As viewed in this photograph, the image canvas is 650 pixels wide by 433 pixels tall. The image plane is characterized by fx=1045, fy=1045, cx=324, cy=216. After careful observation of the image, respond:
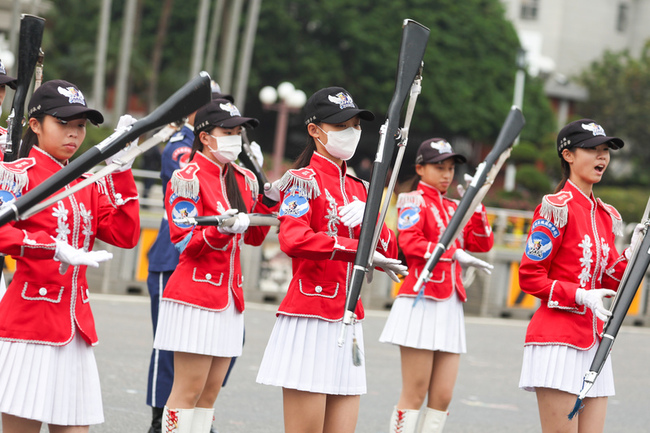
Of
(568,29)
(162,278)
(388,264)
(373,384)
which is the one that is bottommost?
(373,384)

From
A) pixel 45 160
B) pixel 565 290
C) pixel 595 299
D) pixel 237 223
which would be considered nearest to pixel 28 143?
pixel 45 160

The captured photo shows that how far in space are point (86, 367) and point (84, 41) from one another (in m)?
33.9

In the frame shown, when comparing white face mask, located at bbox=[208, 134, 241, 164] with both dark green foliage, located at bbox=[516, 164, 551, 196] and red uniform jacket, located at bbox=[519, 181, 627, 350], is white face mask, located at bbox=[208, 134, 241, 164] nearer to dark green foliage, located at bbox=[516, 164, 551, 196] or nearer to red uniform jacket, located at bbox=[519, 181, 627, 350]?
red uniform jacket, located at bbox=[519, 181, 627, 350]

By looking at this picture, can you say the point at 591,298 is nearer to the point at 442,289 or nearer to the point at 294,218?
the point at 294,218

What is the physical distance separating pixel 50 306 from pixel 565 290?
2420 millimetres

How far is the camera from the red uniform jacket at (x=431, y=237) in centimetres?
688

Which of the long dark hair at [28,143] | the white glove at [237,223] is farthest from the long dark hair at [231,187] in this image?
the long dark hair at [28,143]

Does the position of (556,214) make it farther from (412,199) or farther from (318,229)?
(412,199)

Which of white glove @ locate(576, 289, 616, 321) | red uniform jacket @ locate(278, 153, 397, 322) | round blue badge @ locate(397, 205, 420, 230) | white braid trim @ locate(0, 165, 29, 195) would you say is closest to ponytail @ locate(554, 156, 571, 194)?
white glove @ locate(576, 289, 616, 321)

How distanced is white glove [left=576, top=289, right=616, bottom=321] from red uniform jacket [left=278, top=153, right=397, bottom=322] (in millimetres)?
949

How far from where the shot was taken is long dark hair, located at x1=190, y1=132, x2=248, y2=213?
19.1 ft

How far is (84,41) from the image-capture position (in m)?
36.9

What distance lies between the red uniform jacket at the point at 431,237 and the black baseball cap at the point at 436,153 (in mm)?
171

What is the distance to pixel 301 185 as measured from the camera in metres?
4.91
